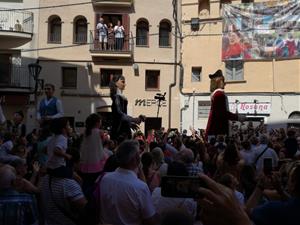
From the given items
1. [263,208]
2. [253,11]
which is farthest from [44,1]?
[263,208]

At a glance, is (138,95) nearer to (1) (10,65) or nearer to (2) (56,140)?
(1) (10,65)

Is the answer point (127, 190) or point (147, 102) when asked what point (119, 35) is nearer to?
point (147, 102)

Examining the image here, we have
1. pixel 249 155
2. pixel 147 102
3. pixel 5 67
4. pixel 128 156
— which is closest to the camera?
pixel 128 156

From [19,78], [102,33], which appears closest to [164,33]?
[102,33]

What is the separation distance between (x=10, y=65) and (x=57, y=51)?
2884mm

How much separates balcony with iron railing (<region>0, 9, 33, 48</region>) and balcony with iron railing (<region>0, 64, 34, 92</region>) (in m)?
1.42

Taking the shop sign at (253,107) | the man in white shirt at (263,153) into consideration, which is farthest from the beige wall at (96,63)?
the man in white shirt at (263,153)

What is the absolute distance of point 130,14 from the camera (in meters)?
33.5

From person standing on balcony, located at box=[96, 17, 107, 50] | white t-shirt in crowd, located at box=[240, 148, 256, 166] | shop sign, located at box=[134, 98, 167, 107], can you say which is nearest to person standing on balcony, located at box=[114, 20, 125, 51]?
person standing on balcony, located at box=[96, 17, 107, 50]

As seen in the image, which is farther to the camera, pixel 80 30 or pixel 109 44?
pixel 80 30

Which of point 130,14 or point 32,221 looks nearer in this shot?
point 32,221

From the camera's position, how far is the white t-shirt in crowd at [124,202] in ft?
17.2

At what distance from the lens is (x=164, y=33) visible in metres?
34.0

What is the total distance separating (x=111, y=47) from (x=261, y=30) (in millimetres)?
8654
